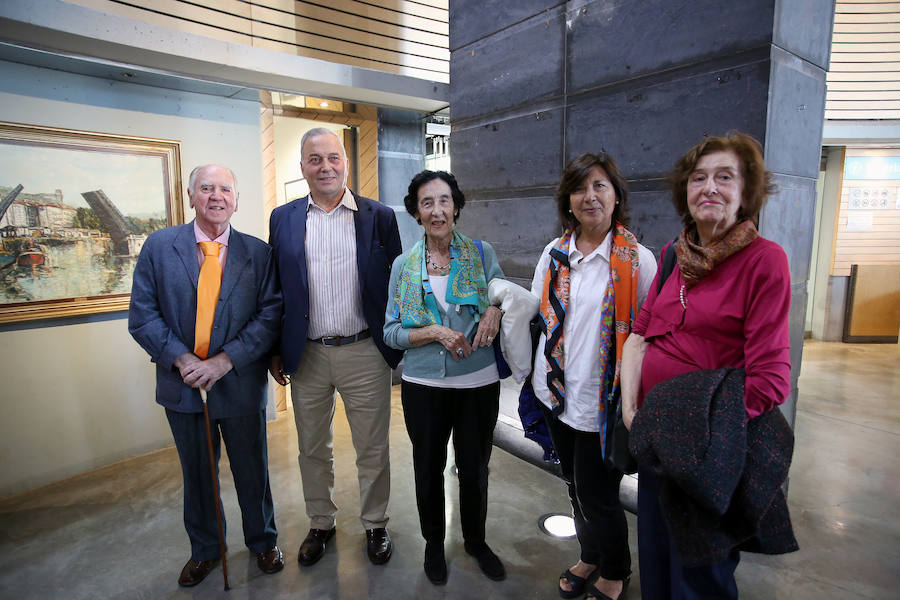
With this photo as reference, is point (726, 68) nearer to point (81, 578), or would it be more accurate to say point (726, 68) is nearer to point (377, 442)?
point (377, 442)

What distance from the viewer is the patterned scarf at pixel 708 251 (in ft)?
4.76

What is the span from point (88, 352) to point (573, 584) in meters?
3.56

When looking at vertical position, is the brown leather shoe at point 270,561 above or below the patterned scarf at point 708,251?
below

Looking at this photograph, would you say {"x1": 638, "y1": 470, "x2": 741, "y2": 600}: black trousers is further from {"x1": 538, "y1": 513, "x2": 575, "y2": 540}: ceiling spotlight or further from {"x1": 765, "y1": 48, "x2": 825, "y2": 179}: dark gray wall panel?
{"x1": 765, "y1": 48, "x2": 825, "y2": 179}: dark gray wall panel

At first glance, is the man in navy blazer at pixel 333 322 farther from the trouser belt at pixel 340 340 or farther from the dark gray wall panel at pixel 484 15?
the dark gray wall panel at pixel 484 15

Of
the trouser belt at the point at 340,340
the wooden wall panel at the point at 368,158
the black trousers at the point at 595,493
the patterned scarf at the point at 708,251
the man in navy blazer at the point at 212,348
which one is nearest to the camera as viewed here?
the patterned scarf at the point at 708,251

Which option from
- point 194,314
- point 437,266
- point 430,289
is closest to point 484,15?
point 437,266

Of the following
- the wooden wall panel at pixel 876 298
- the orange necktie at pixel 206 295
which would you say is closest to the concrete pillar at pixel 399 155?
the orange necktie at pixel 206 295

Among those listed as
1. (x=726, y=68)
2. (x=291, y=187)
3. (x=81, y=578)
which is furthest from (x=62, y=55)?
(x=291, y=187)

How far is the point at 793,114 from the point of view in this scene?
7.68 ft

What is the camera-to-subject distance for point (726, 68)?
2330 mm

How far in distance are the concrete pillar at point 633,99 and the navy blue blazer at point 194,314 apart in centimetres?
190

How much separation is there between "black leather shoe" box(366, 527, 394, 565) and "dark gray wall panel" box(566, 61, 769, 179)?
92.5 inches

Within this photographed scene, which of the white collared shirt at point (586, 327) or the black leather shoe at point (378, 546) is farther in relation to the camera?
the black leather shoe at point (378, 546)
